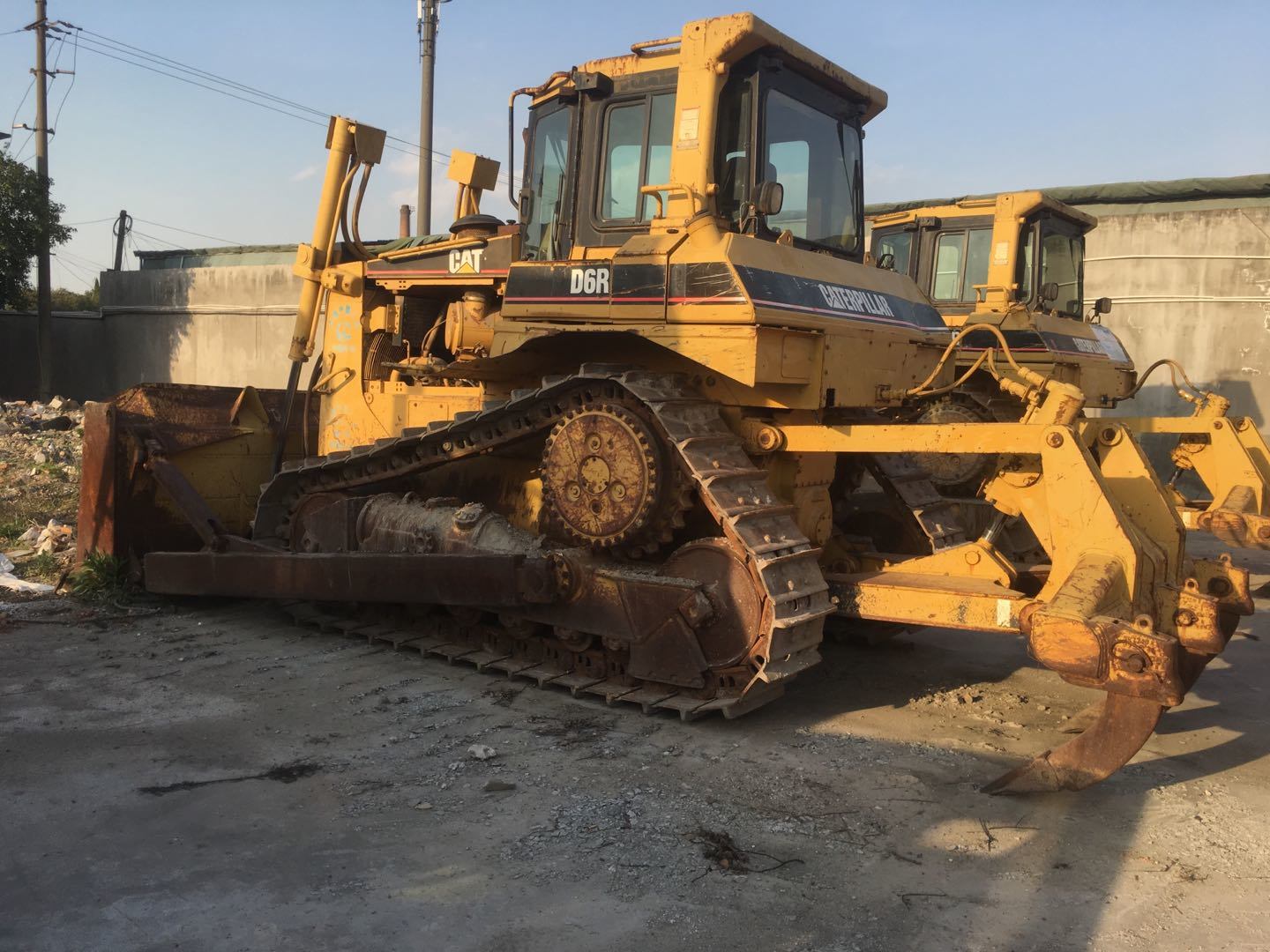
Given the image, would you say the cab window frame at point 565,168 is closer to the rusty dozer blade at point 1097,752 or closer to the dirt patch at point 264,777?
the dirt patch at point 264,777

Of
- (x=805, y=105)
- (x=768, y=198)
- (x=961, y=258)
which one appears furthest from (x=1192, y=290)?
(x=768, y=198)

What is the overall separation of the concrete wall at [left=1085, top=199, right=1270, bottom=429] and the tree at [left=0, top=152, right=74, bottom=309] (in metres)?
21.5

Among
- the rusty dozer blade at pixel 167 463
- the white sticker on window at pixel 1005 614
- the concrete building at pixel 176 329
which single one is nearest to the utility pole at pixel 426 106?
the concrete building at pixel 176 329

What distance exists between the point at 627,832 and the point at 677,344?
93.4 inches

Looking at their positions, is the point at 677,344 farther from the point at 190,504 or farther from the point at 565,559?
the point at 190,504

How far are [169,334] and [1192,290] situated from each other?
20.9m

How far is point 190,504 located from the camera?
22.6ft

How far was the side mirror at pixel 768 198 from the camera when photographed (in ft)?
17.1

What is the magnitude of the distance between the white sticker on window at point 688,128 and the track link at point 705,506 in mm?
1210

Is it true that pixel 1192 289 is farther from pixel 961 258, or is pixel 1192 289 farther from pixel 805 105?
pixel 805 105

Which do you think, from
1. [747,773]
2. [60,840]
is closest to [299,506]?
[60,840]

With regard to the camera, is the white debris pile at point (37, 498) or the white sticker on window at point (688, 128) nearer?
the white sticker on window at point (688, 128)

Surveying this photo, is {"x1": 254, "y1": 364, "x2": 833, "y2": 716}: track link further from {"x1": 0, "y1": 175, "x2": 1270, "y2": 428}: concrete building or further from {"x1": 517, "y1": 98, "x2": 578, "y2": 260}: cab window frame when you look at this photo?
{"x1": 0, "y1": 175, "x2": 1270, "y2": 428}: concrete building

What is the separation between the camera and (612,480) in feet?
17.1
